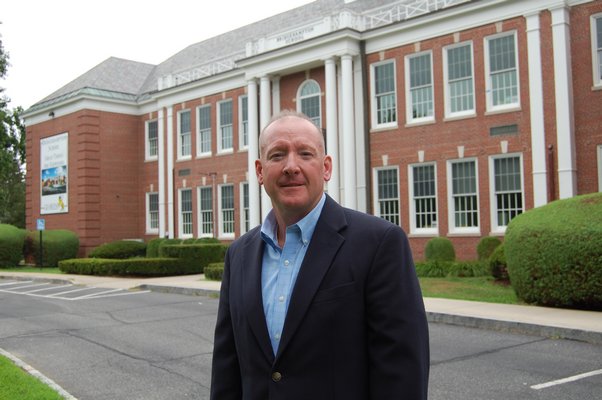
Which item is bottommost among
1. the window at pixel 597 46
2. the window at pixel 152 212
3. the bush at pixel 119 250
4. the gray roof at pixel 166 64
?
the bush at pixel 119 250

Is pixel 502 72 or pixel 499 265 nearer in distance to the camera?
pixel 499 265

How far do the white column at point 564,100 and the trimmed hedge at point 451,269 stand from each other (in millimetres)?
3523

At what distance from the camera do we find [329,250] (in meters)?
2.40

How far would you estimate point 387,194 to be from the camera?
985 inches

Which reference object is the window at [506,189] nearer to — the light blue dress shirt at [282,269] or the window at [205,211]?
the window at [205,211]

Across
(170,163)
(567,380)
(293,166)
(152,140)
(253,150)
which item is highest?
(152,140)

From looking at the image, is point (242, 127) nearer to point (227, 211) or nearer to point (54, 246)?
point (227, 211)

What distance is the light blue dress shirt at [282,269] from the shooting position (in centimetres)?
245

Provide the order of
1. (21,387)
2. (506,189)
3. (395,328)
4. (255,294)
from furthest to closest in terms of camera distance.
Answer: (506,189)
(21,387)
(255,294)
(395,328)

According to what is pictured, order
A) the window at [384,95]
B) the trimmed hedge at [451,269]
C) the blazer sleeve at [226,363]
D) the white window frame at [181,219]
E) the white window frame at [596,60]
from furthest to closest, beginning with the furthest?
the white window frame at [181,219] < the window at [384,95] < the white window frame at [596,60] < the trimmed hedge at [451,269] < the blazer sleeve at [226,363]

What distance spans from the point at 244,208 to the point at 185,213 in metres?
4.79

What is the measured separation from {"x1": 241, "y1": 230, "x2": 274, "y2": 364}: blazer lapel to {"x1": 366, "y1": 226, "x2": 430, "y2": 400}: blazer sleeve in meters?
0.40

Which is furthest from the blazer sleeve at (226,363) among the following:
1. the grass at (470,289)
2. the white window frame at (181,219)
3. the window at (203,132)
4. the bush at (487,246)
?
the white window frame at (181,219)

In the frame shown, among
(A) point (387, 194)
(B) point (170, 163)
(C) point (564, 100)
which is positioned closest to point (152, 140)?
(B) point (170, 163)
